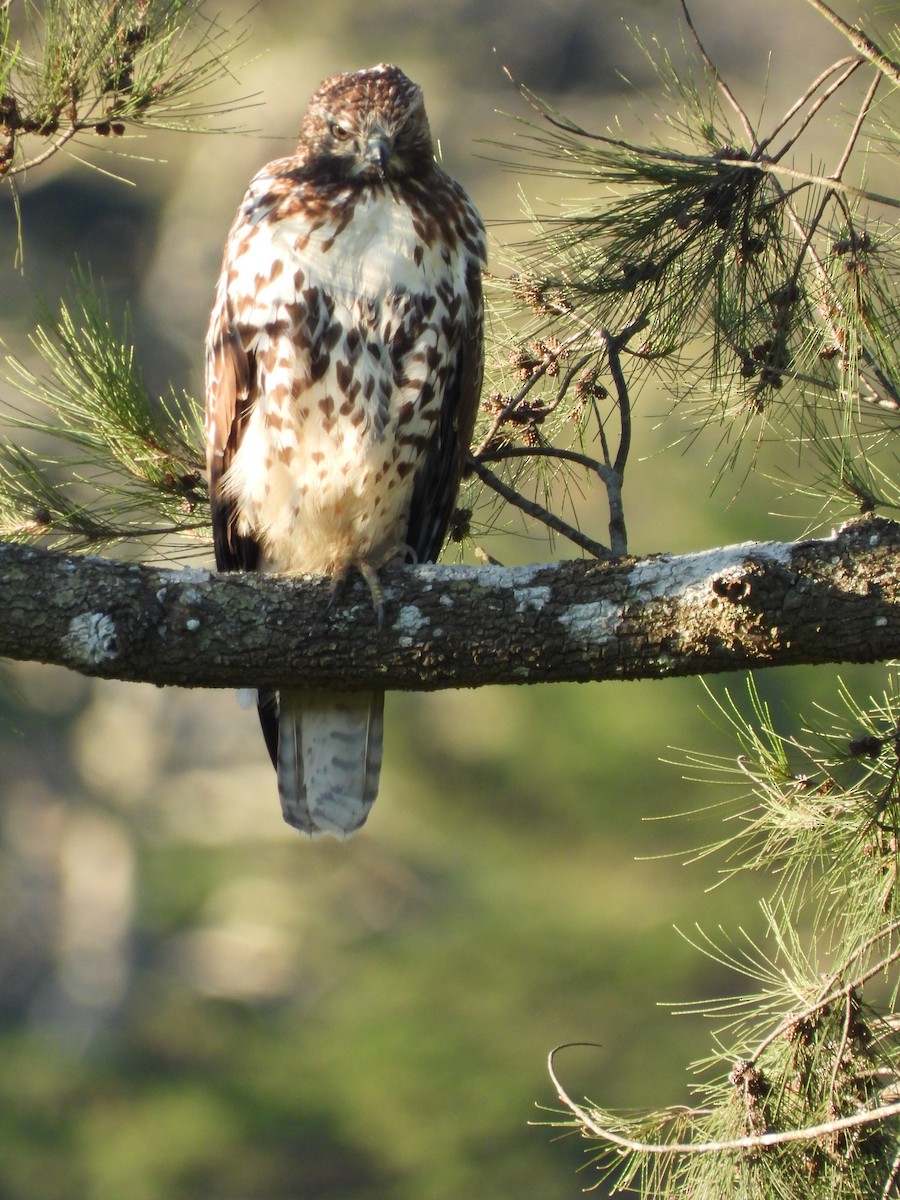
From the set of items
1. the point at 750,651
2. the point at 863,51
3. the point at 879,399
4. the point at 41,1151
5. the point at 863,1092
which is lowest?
the point at 41,1151

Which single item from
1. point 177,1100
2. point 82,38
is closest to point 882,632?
point 82,38

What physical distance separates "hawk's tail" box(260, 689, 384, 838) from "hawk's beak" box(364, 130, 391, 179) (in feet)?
3.18

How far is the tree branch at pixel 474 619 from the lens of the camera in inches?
68.4

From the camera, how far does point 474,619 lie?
6.13ft

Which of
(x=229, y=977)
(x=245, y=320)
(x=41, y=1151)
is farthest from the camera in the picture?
(x=229, y=977)

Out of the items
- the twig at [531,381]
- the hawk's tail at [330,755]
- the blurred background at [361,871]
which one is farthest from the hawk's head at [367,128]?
the blurred background at [361,871]

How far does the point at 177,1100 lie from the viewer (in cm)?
682

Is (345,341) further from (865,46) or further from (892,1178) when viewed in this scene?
(892,1178)

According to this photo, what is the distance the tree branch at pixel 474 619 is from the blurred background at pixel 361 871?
4788 mm

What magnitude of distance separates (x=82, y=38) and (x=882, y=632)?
61.9 inches

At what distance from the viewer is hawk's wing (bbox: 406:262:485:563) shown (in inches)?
99.2

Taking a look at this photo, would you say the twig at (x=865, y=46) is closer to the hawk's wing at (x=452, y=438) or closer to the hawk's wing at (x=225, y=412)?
the hawk's wing at (x=452, y=438)

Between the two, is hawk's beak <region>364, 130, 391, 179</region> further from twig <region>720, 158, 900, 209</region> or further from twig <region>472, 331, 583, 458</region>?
twig <region>720, 158, 900, 209</region>

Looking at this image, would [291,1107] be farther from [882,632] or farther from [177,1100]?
[882,632]
